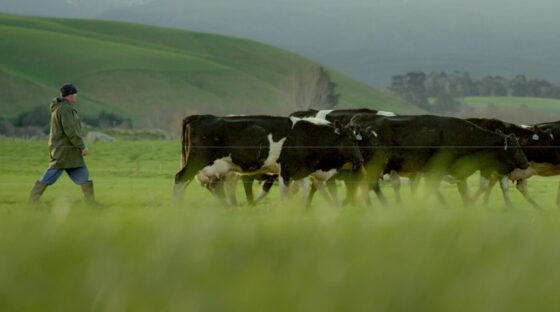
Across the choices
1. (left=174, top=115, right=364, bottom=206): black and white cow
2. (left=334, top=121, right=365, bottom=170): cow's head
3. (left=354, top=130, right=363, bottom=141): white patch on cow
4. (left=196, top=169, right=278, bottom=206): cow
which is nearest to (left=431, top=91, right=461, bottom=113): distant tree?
(left=354, top=130, right=363, bottom=141): white patch on cow

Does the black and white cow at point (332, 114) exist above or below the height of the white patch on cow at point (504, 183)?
above

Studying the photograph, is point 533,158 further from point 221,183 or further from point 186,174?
point 186,174

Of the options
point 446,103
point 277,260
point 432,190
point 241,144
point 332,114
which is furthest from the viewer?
point 446,103

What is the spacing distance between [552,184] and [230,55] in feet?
524

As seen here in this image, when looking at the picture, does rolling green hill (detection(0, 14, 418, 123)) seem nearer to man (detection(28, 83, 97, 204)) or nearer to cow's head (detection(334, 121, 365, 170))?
cow's head (detection(334, 121, 365, 170))

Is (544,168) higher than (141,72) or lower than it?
lower

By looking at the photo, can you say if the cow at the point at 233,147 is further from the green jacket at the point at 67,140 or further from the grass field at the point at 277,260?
the grass field at the point at 277,260

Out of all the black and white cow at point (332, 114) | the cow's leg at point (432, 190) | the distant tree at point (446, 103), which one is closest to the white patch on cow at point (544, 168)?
the black and white cow at point (332, 114)

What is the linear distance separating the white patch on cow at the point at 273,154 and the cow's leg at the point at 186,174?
1.22 metres

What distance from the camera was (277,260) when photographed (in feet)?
10.0

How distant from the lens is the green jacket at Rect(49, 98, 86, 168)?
550 inches

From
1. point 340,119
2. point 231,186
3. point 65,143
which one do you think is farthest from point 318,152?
point 65,143

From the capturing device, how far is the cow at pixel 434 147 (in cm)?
1743

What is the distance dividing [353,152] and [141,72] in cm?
13189
